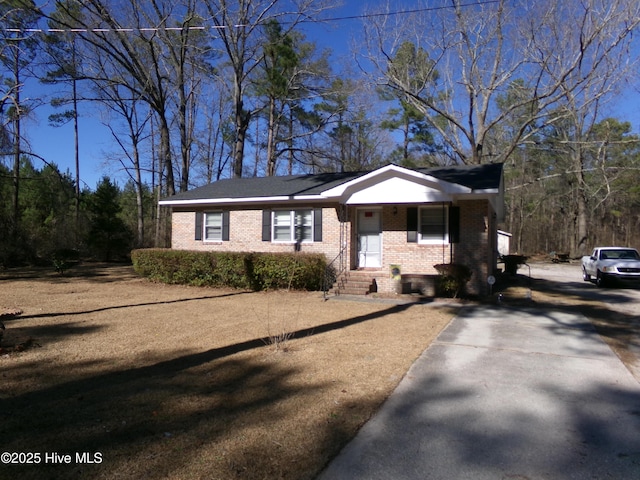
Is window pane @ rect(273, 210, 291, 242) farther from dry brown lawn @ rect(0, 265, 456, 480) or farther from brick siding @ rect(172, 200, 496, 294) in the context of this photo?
dry brown lawn @ rect(0, 265, 456, 480)

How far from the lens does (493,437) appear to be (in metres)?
3.54

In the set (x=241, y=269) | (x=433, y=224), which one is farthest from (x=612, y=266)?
(x=241, y=269)

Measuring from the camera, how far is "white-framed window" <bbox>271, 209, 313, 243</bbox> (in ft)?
49.0

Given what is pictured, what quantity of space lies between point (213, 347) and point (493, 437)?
13.8 ft

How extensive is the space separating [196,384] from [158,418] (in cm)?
96

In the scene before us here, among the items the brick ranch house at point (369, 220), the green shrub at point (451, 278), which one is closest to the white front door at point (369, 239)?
the brick ranch house at point (369, 220)

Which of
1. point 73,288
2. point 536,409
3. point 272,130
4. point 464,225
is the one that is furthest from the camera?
point 272,130

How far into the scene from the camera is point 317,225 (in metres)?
14.6

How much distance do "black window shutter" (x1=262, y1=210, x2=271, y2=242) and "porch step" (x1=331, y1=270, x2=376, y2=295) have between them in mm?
3523

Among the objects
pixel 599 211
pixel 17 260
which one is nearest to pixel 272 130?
pixel 17 260

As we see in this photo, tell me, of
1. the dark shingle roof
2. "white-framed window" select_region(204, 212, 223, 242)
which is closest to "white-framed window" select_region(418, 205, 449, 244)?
the dark shingle roof

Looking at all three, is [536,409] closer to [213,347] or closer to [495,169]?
[213,347]

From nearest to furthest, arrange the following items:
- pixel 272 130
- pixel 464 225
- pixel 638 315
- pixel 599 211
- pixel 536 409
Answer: pixel 536 409 → pixel 638 315 → pixel 464 225 → pixel 272 130 → pixel 599 211

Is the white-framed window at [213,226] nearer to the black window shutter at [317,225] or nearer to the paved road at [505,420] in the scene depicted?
the black window shutter at [317,225]
